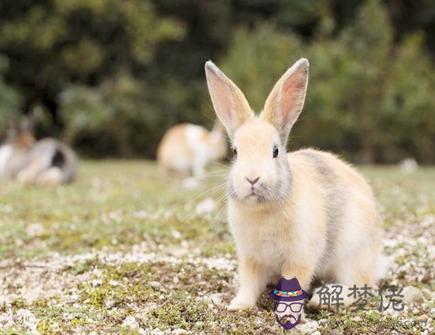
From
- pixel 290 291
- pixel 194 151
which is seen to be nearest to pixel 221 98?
pixel 290 291

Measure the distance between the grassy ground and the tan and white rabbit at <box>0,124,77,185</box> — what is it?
177 centimetres

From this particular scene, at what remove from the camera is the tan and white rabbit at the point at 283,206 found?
409 cm

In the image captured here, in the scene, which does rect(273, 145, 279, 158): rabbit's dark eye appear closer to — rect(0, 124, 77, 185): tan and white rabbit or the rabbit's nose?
the rabbit's nose

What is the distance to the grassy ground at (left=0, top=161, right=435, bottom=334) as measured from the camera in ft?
13.8

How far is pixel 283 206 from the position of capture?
421 centimetres

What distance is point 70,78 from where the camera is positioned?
20547mm

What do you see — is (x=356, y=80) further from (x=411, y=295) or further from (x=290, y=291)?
(x=290, y=291)

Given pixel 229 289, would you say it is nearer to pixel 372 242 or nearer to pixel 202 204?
pixel 372 242

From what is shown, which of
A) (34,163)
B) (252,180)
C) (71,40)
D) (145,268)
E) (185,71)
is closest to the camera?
(252,180)

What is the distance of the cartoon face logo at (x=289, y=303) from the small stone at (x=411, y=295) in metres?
0.84

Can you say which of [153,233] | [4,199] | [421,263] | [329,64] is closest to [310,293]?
[421,263]

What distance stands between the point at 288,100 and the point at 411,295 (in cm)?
172

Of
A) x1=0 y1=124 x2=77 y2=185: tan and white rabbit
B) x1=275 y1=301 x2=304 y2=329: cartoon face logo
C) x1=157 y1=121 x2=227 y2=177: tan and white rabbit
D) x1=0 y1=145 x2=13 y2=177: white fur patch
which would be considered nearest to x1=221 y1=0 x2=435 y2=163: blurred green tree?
x1=157 y1=121 x2=227 y2=177: tan and white rabbit

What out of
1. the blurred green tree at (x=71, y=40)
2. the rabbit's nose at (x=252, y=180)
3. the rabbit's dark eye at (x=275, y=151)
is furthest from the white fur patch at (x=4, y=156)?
the rabbit's nose at (x=252, y=180)
